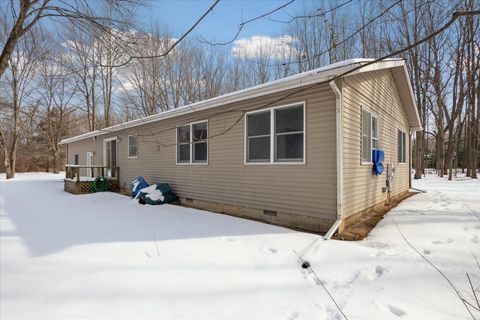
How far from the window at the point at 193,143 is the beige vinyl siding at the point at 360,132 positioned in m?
3.52

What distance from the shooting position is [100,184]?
1187 centimetres

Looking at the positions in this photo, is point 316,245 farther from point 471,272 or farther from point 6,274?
point 6,274

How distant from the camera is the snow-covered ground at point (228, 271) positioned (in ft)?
8.63

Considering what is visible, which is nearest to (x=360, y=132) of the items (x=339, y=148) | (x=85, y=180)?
(x=339, y=148)

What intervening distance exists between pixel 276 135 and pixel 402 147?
21.8 feet

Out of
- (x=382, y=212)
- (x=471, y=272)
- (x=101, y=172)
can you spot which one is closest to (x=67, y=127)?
(x=101, y=172)

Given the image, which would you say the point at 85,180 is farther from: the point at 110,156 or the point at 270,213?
the point at 270,213

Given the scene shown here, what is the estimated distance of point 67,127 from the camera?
3162 cm

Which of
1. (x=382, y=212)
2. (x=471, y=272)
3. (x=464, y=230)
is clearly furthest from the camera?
(x=382, y=212)

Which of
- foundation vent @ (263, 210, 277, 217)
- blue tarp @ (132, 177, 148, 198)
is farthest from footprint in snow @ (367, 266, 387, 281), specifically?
blue tarp @ (132, 177, 148, 198)

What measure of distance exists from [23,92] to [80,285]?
1020 inches

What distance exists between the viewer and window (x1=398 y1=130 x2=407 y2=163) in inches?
388

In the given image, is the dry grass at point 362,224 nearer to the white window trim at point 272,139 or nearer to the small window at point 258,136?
the white window trim at point 272,139

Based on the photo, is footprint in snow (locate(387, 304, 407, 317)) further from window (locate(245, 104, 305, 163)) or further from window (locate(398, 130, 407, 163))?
window (locate(398, 130, 407, 163))
